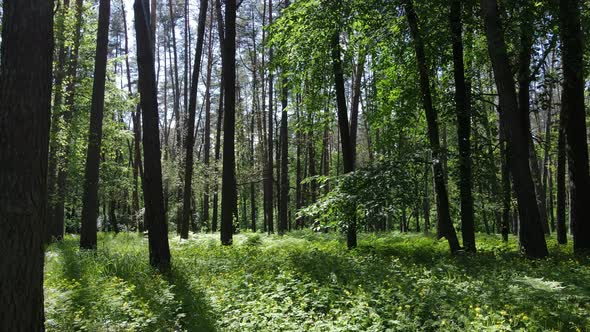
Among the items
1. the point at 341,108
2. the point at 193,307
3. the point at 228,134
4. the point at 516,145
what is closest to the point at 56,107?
the point at 228,134

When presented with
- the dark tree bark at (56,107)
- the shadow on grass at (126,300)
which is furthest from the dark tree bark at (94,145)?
the shadow on grass at (126,300)

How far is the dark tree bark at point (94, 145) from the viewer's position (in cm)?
1324

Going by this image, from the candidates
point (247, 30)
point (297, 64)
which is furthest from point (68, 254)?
point (247, 30)

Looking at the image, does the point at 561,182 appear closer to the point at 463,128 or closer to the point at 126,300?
the point at 463,128

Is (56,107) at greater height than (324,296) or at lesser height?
greater

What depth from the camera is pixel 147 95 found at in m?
9.55

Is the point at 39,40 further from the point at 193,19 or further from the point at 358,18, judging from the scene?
the point at 193,19

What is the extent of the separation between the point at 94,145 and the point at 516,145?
11.5 m

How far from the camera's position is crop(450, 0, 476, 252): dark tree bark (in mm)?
10148

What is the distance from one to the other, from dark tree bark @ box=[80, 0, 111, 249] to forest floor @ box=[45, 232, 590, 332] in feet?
12.7

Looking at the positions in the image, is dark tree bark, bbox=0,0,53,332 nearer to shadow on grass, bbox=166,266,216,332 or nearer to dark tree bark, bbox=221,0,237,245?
shadow on grass, bbox=166,266,216,332

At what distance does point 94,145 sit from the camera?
44.3ft

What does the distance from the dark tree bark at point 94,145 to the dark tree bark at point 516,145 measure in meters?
10.8

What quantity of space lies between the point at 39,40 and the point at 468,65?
38.9ft
